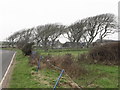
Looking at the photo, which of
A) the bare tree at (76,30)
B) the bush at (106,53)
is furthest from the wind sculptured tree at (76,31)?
the bush at (106,53)

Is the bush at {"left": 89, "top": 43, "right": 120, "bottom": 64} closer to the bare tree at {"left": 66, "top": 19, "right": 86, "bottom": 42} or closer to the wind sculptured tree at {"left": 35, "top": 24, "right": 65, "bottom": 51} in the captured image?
the bare tree at {"left": 66, "top": 19, "right": 86, "bottom": 42}

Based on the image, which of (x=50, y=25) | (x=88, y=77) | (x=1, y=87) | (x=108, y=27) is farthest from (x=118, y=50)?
(x=50, y=25)

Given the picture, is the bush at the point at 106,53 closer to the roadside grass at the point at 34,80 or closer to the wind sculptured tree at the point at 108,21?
the roadside grass at the point at 34,80

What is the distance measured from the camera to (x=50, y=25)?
245ft

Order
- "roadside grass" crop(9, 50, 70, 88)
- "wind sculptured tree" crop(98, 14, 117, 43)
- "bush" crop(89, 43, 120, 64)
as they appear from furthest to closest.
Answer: "wind sculptured tree" crop(98, 14, 117, 43), "bush" crop(89, 43, 120, 64), "roadside grass" crop(9, 50, 70, 88)

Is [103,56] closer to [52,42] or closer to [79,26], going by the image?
[79,26]

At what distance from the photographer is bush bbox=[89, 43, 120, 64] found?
61.3 feet

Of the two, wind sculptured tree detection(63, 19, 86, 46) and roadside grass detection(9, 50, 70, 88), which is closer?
roadside grass detection(9, 50, 70, 88)

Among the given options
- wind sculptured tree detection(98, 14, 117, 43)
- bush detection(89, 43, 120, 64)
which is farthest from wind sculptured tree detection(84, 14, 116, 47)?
bush detection(89, 43, 120, 64)

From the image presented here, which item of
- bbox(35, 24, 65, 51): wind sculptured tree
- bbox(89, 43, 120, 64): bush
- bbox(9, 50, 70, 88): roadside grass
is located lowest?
bbox(9, 50, 70, 88): roadside grass

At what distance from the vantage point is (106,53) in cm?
1912

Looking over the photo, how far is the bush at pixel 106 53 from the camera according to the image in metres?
18.7

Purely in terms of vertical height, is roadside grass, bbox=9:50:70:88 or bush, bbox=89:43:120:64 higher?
bush, bbox=89:43:120:64

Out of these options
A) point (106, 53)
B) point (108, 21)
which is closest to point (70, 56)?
point (106, 53)
